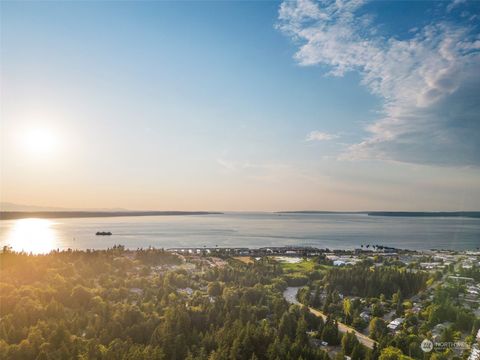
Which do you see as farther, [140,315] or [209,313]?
[209,313]

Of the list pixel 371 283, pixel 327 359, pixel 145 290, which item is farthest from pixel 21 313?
pixel 371 283

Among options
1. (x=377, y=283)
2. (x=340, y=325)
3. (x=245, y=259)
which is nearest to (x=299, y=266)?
(x=245, y=259)

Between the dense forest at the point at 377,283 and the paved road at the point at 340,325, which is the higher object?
the dense forest at the point at 377,283

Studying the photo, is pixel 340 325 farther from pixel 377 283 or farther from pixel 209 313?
pixel 377 283

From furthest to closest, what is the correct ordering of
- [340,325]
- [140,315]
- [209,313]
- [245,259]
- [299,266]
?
[245,259] < [299,266] < [340,325] < [209,313] < [140,315]

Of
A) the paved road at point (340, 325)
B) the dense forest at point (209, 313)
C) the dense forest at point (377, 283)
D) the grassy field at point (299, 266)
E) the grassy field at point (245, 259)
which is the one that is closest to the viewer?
the dense forest at point (209, 313)

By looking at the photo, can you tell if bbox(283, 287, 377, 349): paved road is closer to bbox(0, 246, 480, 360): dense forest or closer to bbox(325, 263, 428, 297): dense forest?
bbox(0, 246, 480, 360): dense forest

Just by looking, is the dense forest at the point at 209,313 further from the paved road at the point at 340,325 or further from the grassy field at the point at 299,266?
the grassy field at the point at 299,266

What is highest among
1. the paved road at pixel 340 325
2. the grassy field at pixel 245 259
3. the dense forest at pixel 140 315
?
the dense forest at pixel 140 315

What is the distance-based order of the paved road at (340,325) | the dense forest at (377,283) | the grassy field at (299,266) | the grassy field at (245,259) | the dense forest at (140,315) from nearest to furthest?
the dense forest at (140,315), the paved road at (340,325), the dense forest at (377,283), the grassy field at (299,266), the grassy field at (245,259)

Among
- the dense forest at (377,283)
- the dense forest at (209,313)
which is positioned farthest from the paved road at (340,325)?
the dense forest at (377,283)

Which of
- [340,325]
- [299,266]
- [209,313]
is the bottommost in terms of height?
[340,325]
